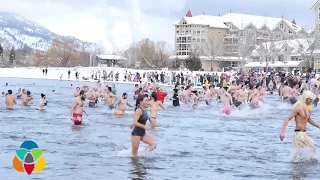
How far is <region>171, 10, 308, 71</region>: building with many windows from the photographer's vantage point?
10381 centimetres

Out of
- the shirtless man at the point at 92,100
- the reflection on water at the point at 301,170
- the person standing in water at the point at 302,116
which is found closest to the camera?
the reflection on water at the point at 301,170

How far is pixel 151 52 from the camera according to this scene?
129000mm

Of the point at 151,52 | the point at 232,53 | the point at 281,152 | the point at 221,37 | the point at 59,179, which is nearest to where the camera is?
the point at 59,179

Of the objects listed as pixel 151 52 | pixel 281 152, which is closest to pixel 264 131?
pixel 281 152

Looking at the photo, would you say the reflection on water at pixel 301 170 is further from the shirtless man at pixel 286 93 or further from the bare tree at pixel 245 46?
the bare tree at pixel 245 46

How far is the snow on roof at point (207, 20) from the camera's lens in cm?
12044

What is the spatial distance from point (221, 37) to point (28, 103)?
303ft

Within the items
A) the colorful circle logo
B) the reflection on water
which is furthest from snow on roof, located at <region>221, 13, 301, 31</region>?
the colorful circle logo

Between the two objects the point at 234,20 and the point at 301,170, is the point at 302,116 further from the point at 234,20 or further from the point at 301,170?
the point at 234,20

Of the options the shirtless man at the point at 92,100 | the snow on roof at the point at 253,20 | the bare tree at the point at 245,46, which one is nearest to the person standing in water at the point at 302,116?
the shirtless man at the point at 92,100

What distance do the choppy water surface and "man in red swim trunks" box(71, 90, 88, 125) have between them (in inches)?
11.5

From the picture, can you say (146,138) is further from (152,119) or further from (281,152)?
(152,119)

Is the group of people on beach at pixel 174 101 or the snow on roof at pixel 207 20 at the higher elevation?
the snow on roof at pixel 207 20

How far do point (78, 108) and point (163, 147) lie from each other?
15.1ft
